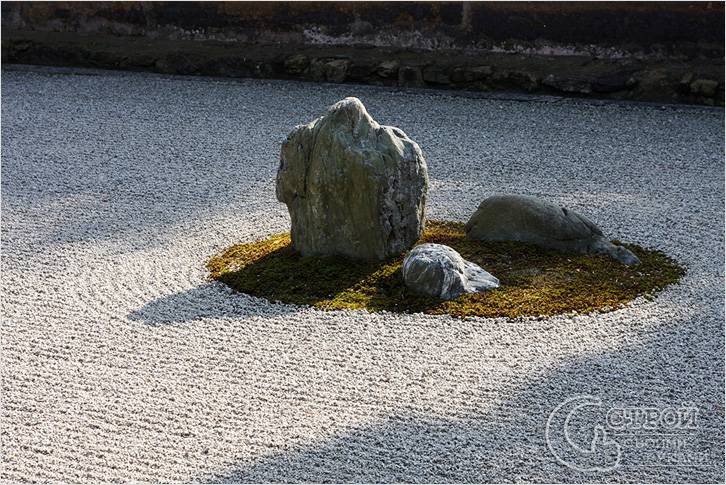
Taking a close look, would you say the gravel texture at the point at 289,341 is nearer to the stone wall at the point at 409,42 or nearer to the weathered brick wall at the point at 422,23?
the stone wall at the point at 409,42

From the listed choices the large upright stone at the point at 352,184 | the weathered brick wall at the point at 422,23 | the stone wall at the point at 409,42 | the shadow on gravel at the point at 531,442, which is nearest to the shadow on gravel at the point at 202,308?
the large upright stone at the point at 352,184

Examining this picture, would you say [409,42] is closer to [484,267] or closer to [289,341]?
[484,267]

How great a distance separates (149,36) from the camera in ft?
30.8

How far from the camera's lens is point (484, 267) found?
181 inches

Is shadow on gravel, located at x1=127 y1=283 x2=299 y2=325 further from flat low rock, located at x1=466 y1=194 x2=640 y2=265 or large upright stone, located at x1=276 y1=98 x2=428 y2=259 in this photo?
flat low rock, located at x1=466 y1=194 x2=640 y2=265

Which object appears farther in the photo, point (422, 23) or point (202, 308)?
point (422, 23)

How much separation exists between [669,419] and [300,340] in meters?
1.37

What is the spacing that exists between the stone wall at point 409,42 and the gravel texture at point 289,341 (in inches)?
48.3

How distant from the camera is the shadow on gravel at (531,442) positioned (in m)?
3.07

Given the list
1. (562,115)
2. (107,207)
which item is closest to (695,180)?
(562,115)

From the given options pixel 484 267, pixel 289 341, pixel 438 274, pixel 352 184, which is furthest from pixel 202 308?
pixel 484 267

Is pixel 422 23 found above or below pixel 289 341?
above

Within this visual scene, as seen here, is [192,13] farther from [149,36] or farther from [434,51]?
[434,51]

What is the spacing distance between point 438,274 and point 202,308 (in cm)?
97
